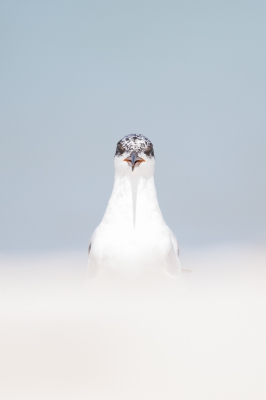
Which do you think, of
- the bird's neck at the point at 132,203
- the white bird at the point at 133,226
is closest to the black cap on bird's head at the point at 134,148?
the white bird at the point at 133,226

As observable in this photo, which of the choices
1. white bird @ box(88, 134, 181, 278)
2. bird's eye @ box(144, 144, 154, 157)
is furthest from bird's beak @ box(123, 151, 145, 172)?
bird's eye @ box(144, 144, 154, 157)

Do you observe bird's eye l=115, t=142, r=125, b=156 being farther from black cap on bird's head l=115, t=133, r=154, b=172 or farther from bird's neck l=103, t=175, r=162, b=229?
bird's neck l=103, t=175, r=162, b=229

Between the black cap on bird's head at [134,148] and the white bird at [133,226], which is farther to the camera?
the black cap on bird's head at [134,148]

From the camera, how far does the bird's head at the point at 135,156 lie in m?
4.51

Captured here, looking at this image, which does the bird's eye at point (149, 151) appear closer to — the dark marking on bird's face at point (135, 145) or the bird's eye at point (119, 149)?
the dark marking on bird's face at point (135, 145)

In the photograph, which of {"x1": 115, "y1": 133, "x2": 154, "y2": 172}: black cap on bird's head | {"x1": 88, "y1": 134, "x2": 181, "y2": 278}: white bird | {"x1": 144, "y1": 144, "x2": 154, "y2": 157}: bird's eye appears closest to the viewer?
{"x1": 88, "y1": 134, "x2": 181, "y2": 278}: white bird

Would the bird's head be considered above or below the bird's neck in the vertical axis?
above

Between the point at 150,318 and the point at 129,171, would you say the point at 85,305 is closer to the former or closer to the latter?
the point at 150,318

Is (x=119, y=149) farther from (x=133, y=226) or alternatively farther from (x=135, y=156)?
(x=133, y=226)

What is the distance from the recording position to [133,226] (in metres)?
4.50

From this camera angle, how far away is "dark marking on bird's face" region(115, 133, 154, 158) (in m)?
4.54

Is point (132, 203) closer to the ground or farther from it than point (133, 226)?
farther from it

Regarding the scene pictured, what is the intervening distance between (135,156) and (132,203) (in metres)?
0.40

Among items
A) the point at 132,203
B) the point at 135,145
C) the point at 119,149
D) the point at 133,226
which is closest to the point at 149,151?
the point at 135,145
